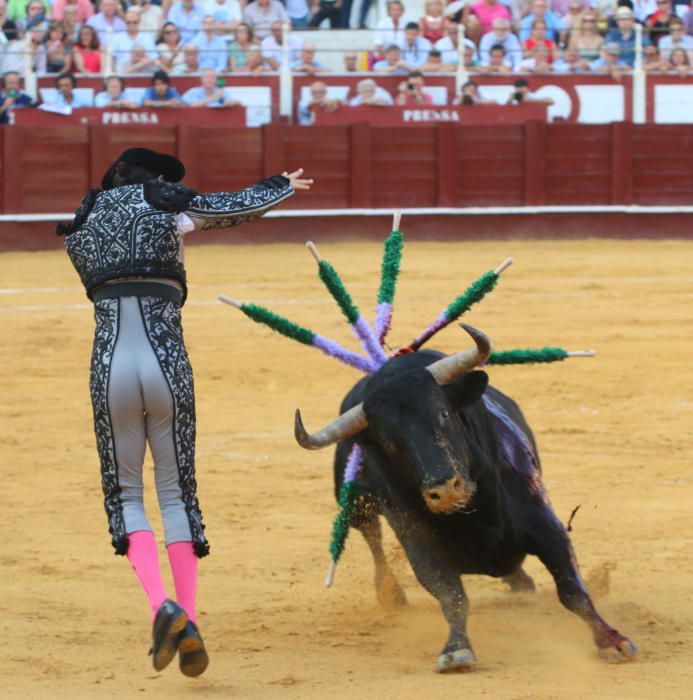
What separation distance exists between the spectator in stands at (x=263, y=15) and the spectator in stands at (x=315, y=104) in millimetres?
650

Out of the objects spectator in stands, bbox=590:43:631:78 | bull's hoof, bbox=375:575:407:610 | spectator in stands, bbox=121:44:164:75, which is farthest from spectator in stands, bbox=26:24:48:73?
bull's hoof, bbox=375:575:407:610

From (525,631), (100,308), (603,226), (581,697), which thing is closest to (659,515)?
(525,631)

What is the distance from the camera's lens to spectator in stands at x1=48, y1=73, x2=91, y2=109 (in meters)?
12.9

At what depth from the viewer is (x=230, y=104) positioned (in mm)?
13273

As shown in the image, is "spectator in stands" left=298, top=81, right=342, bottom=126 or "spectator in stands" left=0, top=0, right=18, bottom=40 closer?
"spectator in stands" left=0, top=0, right=18, bottom=40

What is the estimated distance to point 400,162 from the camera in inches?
536

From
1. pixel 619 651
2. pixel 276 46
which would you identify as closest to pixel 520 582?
pixel 619 651

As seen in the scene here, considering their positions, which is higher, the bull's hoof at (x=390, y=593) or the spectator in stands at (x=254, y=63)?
the spectator in stands at (x=254, y=63)

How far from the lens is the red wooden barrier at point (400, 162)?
1314 cm

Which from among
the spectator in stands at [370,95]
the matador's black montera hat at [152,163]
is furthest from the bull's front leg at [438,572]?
the spectator in stands at [370,95]

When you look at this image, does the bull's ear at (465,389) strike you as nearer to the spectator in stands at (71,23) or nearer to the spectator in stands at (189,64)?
the spectator in stands at (189,64)

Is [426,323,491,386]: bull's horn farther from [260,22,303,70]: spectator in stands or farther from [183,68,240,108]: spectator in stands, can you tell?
[260,22,303,70]: spectator in stands

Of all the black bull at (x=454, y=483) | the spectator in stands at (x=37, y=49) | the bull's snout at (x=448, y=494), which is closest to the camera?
the bull's snout at (x=448, y=494)

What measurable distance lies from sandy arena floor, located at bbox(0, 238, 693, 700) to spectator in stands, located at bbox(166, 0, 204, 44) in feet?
8.06
